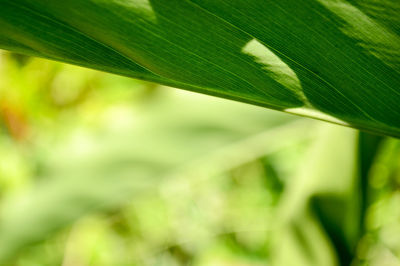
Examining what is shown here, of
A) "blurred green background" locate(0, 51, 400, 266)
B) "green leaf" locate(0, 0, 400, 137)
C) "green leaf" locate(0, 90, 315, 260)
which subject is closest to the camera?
"green leaf" locate(0, 0, 400, 137)

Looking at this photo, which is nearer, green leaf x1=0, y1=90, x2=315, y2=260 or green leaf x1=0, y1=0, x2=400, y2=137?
green leaf x1=0, y1=0, x2=400, y2=137

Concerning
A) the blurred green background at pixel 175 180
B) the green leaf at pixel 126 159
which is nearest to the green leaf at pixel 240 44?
the blurred green background at pixel 175 180

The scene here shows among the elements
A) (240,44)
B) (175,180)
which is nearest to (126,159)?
(175,180)

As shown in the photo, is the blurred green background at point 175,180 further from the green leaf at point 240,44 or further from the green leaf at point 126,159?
the green leaf at point 240,44

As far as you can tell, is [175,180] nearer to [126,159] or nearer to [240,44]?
[126,159]

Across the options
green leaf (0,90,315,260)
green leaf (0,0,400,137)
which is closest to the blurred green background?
green leaf (0,90,315,260)

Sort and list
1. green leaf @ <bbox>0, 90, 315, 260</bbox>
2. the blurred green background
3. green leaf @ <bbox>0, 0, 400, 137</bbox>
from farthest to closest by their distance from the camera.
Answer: green leaf @ <bbox>0, 90, 315, 260</bbox> < the blurred green background < green leaf @ <bbox>0, 0, 400, 137</bbox>

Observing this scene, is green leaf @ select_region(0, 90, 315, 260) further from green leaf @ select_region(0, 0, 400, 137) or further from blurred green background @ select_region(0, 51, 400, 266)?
green leaf @ select_region(0, 0, 400, 137)
